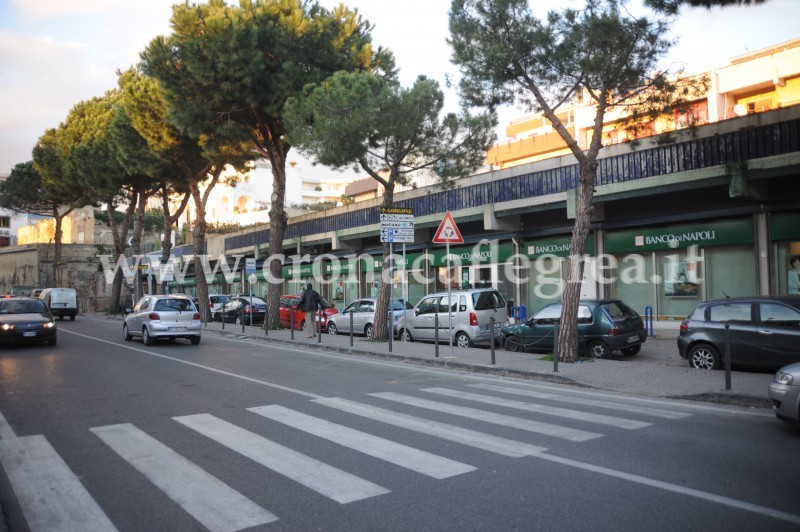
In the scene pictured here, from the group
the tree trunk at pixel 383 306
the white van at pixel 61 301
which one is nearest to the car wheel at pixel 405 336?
the tree trunk at pixel 383 306

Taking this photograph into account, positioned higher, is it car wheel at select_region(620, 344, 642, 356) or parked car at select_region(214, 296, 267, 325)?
parked car at select_region(214, 296, 267, 325)

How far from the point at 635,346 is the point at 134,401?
11.0 m

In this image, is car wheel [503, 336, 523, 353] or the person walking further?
the person walking

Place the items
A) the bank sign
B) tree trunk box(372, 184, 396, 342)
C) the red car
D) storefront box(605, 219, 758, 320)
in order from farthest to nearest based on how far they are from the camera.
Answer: the red car → tree trunk box(372, 184, 396, 342) → storefront box(605, 219, 758, 320) → the bank sign

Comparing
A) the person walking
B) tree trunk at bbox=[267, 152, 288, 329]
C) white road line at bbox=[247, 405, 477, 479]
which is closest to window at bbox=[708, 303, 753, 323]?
white road line at bbox=[247, 405, 477, 479]

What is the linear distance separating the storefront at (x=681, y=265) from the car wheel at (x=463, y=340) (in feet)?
21.2

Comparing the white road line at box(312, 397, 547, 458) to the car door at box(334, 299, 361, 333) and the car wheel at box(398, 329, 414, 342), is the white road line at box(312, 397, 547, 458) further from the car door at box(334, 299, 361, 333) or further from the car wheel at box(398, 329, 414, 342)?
the car door at box(334, 299, 361, 333)

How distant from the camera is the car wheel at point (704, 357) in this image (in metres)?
11.4

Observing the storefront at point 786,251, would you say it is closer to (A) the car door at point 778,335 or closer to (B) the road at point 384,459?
(A) the car door at point 778,335

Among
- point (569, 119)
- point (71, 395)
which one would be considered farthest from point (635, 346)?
point (569, 119)

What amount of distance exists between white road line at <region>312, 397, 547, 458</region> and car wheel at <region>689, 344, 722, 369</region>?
22.5 ft

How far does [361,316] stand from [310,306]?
1952mm

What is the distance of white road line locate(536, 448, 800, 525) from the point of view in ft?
14.2

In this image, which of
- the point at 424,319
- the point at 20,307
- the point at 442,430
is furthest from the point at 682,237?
the point at 20,307
